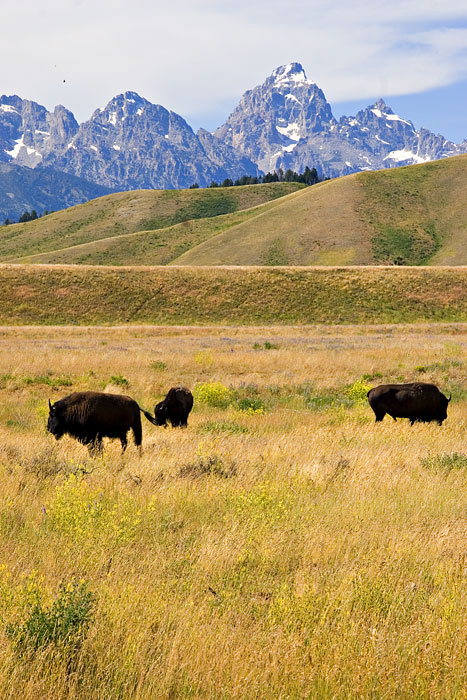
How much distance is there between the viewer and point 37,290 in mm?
65062

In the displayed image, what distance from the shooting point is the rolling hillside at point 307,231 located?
375 ft

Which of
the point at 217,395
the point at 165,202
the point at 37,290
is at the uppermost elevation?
the point at 165,202

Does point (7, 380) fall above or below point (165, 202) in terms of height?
below

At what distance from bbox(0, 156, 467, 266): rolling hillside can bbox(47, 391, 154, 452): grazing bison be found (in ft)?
335

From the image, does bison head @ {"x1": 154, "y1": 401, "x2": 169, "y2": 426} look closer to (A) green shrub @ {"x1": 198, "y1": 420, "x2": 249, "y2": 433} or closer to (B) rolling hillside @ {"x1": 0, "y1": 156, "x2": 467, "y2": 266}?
(A) green shrub @ {"x1": 198, "y1": 420, "x2": 249, "y2": 433}

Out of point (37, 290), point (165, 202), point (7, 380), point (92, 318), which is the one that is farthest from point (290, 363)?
point (165, 202)

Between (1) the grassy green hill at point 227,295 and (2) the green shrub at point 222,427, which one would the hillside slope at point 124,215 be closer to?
(1) the grassy green hill at point 227,295

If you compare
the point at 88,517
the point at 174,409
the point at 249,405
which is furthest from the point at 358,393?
the point at 88,517

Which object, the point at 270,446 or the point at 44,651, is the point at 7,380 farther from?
the point at 44,651

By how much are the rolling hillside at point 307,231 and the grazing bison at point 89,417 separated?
102 meters

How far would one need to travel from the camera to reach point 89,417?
9.84 meters

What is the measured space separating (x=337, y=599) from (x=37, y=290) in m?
65.9

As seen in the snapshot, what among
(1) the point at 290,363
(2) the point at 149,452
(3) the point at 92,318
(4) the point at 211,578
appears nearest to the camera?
(4) the point at 211,578

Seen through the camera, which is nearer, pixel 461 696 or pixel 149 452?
pixel 461 696
